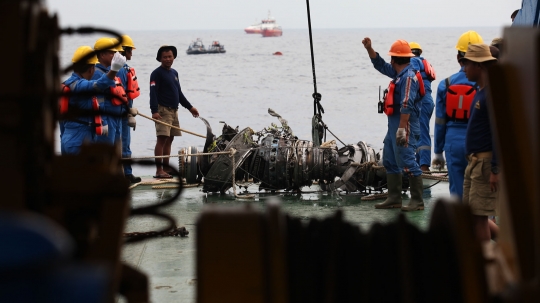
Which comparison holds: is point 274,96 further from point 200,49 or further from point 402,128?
point 200,49

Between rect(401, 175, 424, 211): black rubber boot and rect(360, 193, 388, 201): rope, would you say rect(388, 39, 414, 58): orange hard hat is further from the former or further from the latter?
rect(360, 193, 388, 201): rope

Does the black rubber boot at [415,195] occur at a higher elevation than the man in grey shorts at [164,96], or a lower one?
lower

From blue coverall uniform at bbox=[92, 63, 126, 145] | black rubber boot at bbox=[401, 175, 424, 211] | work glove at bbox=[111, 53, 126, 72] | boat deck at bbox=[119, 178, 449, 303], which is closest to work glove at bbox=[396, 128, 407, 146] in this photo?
black rubber boot at bbox=[401, 175, 424, 211]

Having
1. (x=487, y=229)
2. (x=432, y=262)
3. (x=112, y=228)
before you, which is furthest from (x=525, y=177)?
(x=487, y=229)

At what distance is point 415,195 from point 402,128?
0.93 meters

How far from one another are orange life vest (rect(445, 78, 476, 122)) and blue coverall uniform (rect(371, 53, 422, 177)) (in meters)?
1.26

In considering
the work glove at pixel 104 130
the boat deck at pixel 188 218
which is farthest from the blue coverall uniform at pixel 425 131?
the work glove at pixel 104 130

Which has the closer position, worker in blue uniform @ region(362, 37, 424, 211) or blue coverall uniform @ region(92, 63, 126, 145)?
worker in blue uniform @ region(362, 37, 424, 211)

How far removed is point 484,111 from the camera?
6402mm

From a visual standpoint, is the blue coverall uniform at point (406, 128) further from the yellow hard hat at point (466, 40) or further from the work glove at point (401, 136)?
the yellow hard hat at point (466, 40)

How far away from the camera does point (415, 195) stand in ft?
32.4

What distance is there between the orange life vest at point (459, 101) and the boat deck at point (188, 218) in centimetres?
124

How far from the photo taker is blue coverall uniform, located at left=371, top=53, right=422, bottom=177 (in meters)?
9.41

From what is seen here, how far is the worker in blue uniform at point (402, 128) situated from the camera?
9.43 metres
